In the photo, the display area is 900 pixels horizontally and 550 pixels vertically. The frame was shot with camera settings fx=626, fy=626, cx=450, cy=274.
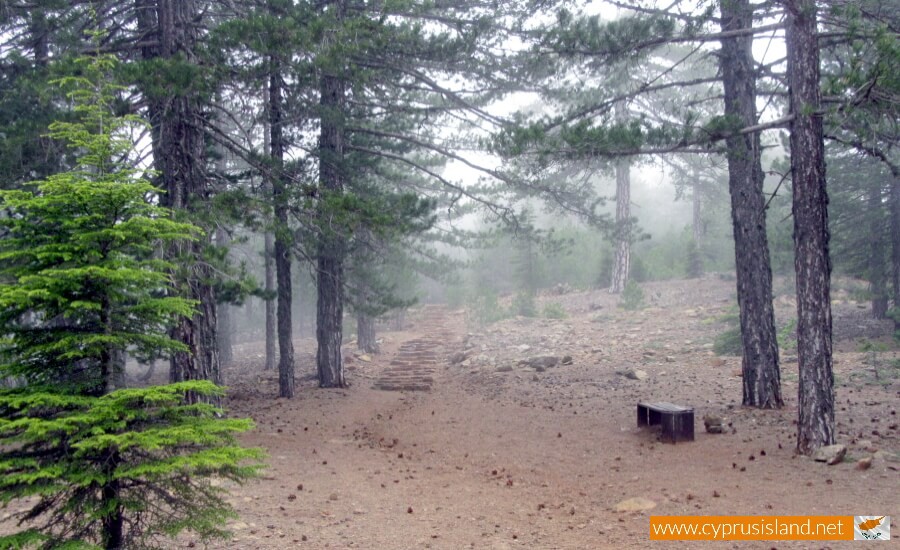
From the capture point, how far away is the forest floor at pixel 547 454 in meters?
6.00

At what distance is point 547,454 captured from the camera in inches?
360

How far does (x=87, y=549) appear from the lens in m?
3.62

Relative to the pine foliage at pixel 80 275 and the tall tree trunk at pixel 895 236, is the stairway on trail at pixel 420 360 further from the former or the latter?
the pine foliage at pixel 80 275

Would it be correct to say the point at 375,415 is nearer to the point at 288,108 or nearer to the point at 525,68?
the point at 288,108

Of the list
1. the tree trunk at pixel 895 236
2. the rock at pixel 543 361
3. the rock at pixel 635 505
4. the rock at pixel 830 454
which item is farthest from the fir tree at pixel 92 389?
the tree trunk at pixel 895 236

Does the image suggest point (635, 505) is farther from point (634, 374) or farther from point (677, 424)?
point (634, 374)

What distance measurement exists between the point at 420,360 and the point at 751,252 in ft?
42.2

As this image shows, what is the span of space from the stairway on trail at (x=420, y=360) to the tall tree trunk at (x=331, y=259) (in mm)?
1781

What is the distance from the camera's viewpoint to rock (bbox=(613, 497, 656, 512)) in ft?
21.3

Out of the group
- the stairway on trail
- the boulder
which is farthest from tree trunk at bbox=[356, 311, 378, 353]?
the boulder

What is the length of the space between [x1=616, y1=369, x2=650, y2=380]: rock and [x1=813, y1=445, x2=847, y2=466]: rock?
684cm

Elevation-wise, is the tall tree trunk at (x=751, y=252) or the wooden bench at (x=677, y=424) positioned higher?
the tall tree trunk at (x=751, y=252)

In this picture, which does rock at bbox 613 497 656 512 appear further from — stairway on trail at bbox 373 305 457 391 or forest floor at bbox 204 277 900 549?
stairway on trail at bbox 373 305 457 391

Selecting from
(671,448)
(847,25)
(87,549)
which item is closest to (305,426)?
(671,448)
